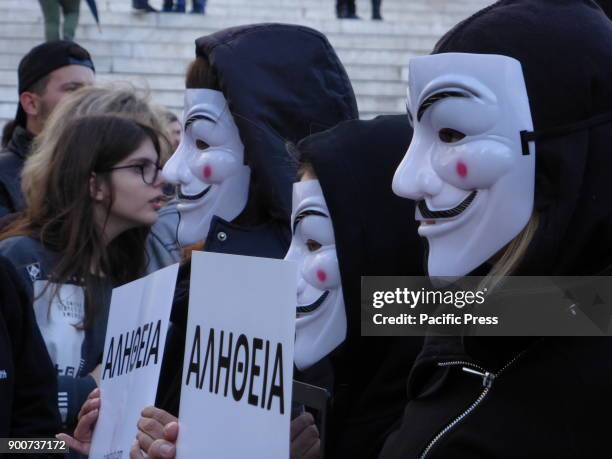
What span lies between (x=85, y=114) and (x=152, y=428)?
1.69 m

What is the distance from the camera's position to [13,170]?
4812mm

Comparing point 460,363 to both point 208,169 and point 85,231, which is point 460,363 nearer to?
point 208,169

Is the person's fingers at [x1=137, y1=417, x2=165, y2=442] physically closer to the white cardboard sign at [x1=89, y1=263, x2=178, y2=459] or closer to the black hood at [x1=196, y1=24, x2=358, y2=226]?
the white cardboard sign at [x1=89, y1=263, x2=178, y2=459]

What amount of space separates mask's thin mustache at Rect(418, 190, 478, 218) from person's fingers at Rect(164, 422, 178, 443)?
744 millimetres

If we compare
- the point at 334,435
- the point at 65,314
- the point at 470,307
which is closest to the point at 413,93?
the point at 470,307

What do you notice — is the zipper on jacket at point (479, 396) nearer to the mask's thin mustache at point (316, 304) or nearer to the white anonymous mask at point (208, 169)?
the mask's thin mustache at point (316, 304)

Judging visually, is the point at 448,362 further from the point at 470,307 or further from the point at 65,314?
the point at 65,314

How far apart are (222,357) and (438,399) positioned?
510mm

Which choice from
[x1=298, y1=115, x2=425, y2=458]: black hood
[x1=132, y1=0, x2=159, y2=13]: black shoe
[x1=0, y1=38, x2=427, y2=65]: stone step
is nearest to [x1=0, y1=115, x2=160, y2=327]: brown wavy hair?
[x1=298, y1=115, x2=425, y2=458]: black hood

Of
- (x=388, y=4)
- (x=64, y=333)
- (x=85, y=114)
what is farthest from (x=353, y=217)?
(x=388, y=4)

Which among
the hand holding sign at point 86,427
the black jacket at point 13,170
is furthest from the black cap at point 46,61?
the hand holding sign at point 86,427

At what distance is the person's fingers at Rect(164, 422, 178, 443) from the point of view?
8.16 feet

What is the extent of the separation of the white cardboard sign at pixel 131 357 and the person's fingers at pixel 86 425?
3 centimetres

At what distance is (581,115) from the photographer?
200 cm
